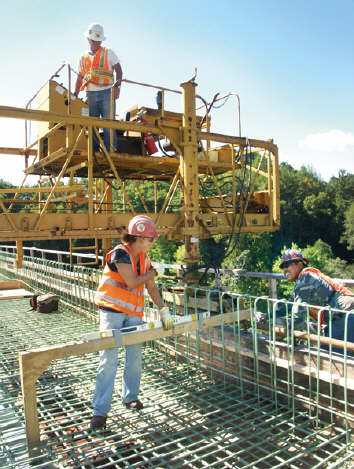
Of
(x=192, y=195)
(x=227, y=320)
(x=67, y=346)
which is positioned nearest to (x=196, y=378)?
Result: (x=227, y=320)

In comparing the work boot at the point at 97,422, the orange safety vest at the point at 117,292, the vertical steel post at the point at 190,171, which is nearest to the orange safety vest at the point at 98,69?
the vertical steel post at the point at 190,171

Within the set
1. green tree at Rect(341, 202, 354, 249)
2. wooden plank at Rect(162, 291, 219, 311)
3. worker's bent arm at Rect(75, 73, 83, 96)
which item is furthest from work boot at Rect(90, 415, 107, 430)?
green tree at Rect(341, 202, 354, 249)

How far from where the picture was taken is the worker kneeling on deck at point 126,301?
11.7ft

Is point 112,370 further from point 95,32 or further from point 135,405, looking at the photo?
point 95,32

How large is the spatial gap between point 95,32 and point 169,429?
7182mm

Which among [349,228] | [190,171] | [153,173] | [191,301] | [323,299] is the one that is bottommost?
[191,301]

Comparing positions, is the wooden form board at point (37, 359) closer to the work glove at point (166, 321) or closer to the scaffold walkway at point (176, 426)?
the work glove at point (166, 321)

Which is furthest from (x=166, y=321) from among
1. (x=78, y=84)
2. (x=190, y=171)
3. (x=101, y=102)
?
(x=78, y=84)

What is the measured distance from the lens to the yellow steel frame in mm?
6353

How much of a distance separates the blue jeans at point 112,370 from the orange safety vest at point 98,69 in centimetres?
531

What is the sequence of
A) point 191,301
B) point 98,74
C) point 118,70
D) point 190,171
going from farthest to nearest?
1. point 118,70
2. point 98,74
3. point 190,171
4. point 191,301

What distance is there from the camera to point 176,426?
3658 millimetres

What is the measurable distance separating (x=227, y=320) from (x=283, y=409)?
102cm

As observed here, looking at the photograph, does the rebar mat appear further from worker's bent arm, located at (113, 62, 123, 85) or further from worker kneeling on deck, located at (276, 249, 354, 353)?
worker's bent arm, located at (113, 62, 123, 85)
